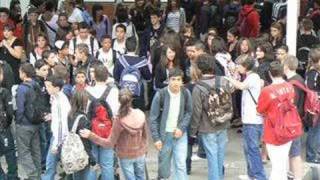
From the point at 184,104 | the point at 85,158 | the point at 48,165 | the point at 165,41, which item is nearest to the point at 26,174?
the point at 48,165

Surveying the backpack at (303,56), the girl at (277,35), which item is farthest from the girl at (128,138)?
the backpack at (303,56)

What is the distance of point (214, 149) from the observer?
851cm

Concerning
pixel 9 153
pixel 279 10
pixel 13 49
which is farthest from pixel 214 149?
pixel 279 10

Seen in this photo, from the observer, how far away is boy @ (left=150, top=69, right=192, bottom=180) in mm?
8352

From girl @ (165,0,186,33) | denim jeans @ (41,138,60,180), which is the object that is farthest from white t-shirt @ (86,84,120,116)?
girl @ (165,0,186,33)

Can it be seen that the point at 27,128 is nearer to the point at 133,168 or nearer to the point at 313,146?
the point at 133,168

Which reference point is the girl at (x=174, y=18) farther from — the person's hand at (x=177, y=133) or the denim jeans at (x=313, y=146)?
the person's hand at (x=177, y=133)

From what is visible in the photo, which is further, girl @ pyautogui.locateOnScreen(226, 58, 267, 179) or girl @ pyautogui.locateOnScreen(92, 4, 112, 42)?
girl @ pyautogui.locateOnScreen(92, 4, 112, 42)

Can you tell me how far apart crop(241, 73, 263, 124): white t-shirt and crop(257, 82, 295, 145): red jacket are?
491 millimetres

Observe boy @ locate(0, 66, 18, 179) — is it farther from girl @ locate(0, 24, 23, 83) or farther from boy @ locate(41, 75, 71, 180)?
girl @ locate(0, 24, 23, 83)

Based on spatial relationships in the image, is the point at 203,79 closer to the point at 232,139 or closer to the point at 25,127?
the point at 25,127

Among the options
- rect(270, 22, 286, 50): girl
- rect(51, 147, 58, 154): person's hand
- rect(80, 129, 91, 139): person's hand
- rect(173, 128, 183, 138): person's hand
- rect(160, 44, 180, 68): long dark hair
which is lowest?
rect(51, 147, 58, 154): person's hand

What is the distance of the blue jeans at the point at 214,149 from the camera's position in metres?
8.48

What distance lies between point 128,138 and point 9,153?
162 cm
